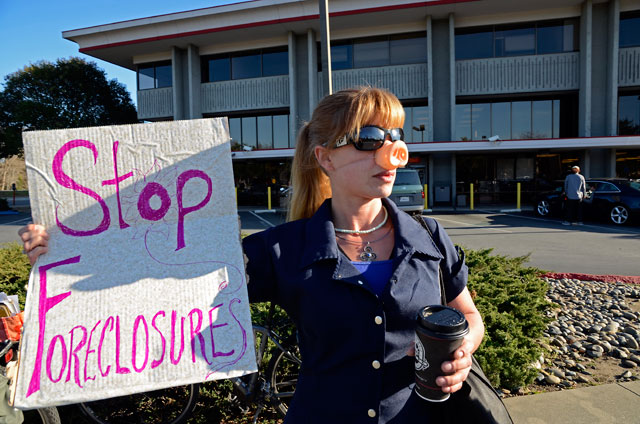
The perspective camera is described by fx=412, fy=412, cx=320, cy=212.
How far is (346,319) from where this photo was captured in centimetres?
142

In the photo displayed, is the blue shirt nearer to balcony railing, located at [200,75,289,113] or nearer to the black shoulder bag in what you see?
the black shoulder bag

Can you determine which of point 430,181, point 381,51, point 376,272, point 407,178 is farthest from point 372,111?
point 381,51

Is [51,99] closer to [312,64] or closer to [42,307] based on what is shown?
[312,64]

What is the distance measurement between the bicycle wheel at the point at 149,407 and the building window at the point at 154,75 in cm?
2415

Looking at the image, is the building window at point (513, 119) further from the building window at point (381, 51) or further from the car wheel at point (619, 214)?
the car wheel at point (619, 214)

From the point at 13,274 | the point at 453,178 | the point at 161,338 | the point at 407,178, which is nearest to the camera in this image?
the point at 161,338

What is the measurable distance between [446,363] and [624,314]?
513cm

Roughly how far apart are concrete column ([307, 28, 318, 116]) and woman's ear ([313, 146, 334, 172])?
20200 mm

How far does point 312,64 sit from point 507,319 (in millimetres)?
19958

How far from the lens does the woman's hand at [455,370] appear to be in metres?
1.20

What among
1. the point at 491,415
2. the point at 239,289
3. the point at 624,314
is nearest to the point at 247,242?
the point at 239,289

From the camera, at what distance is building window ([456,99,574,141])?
69.8 feet

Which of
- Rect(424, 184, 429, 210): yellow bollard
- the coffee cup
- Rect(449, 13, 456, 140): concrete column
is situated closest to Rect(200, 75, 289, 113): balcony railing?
Rect(449, 13, 456, 140): concrete column

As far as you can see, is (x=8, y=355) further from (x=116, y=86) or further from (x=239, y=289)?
(x=116, y=86)
